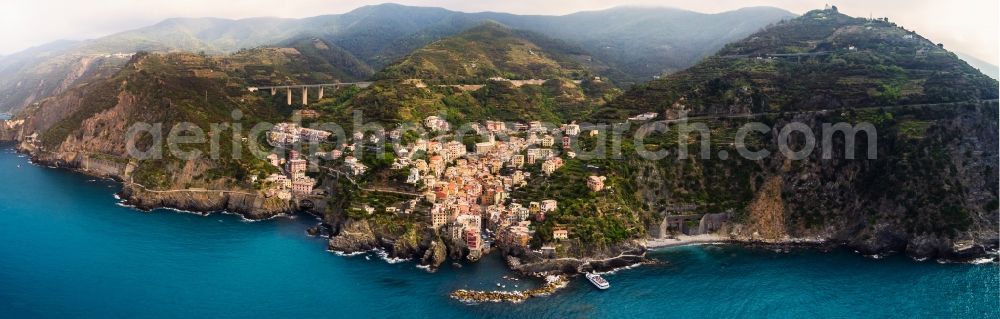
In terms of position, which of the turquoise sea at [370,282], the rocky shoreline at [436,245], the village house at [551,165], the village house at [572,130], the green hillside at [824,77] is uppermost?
the green hillside at [824,77]

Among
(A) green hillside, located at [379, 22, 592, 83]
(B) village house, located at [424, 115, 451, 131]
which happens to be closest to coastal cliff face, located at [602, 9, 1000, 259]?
(B) village house, located at [424, 115, 451, 131]

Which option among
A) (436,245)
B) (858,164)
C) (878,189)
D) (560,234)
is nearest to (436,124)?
(436,245)

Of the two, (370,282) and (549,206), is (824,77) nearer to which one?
(549,206)

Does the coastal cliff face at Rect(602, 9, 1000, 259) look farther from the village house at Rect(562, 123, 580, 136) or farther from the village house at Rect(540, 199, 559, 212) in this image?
the village house at Rect(562, 123, 580, 136)

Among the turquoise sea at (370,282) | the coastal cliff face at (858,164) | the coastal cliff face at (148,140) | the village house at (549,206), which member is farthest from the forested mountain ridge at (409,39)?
the village house at (549,206)

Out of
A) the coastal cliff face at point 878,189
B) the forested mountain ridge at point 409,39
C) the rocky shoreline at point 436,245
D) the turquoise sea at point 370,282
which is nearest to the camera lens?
the turquoise sea at point 370,282

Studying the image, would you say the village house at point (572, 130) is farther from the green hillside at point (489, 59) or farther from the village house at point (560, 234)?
the green hillside at point (489, 59)
